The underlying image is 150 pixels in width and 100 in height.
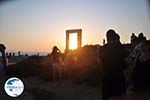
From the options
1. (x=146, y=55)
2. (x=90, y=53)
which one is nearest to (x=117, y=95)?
(x=146, y=55)

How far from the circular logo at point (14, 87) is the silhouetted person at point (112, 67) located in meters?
1.25

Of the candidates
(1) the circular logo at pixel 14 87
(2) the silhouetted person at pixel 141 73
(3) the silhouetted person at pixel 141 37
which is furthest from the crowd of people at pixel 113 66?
(1) the circular logo at pixel 14 87

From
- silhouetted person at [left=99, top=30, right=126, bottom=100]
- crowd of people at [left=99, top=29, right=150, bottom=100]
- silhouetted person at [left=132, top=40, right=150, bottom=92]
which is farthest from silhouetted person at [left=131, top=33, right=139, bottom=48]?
silhouetted person at [left=99, top=30, right=126, bottom=100]

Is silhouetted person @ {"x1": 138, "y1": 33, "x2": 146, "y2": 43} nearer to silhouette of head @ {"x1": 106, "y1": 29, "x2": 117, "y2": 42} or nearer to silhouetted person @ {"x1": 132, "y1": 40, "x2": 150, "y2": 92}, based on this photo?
silhouetted person @ {"x1": 132, "y1": 40, "x2": 150, "y2": 92}

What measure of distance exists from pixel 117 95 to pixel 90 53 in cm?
609

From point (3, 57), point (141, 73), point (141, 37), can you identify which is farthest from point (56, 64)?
point (141, 73)

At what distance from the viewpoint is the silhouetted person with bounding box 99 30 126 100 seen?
204 inches

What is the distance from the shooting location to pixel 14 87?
4410mm

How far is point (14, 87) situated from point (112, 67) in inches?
54.2

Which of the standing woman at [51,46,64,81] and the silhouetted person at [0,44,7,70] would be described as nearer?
the silhouetted person at [0,44,7,70]

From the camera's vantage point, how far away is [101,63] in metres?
5.25

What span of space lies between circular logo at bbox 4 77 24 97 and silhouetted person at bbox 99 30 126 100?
1.25m

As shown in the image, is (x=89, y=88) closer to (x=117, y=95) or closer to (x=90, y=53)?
(x=90, y=53)

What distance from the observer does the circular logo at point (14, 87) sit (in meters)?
4.33
